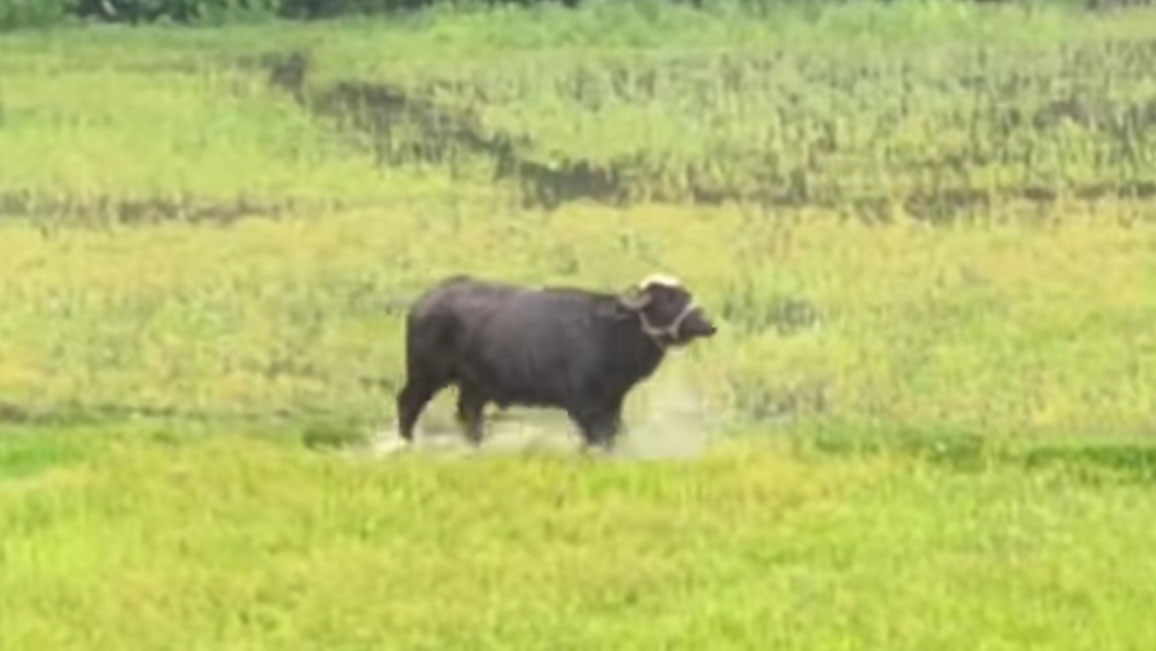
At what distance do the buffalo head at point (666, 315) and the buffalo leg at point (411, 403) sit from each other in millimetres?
595

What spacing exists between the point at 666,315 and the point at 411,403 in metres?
0.75

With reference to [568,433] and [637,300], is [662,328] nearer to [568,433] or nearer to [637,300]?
[637,300]

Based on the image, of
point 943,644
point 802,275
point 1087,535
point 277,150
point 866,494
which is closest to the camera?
point 943,644

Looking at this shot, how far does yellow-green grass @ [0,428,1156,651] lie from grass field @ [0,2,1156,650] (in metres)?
0.02

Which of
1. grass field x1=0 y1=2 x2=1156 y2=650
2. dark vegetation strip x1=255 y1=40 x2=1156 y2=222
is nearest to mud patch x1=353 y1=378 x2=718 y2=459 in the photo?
grass field x1=0 y1=2 x2=1156 y2=650

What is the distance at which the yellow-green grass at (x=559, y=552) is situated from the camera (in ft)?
20.1

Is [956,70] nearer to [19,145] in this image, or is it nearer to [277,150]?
[277,150]

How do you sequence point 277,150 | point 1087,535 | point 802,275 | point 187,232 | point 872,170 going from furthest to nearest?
point 277,150 < point 872,170 < point 187,232 < point 802,275 < point 1087,535

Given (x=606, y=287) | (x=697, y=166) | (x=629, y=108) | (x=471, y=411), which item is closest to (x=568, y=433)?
(x=471, y=411)

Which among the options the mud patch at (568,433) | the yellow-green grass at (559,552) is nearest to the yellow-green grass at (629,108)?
the mud patch at (568,433)

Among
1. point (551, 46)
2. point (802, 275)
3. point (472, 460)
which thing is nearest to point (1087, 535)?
point (472, 460)

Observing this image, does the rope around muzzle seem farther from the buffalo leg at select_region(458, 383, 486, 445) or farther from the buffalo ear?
the buffalo leg at select_region(458, 383, 486, 445)

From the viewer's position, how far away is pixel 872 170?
12.2m

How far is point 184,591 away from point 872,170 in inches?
246
